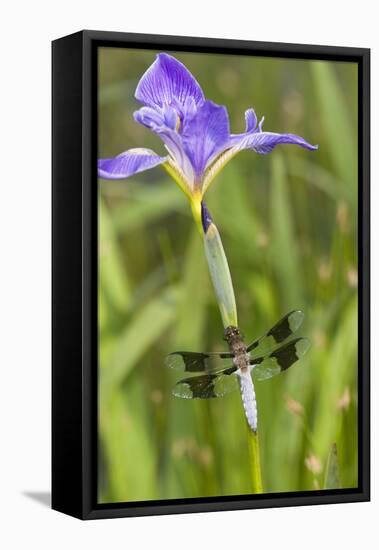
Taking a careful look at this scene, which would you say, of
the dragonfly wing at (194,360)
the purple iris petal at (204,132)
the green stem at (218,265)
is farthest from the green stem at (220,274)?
the purple iris petal at (204,132)

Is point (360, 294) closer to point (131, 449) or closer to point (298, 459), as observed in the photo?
point (298, 459)

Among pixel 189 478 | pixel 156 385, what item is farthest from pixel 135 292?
pixel 189 478

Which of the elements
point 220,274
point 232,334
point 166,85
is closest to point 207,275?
point 220,274

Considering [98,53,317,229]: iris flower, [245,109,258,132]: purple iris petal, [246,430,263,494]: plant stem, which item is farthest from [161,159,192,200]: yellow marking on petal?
[246,430,263,494]: plant stem

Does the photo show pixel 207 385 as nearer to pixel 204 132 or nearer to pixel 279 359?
pixel 279 359

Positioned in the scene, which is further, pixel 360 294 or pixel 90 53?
pixel 360 294

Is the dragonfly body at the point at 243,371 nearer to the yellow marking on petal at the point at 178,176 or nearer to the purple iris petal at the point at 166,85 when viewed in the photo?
the yellow marking on petal at the point at 178,176

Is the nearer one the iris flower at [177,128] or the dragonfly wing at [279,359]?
the iris flower at [177,128]

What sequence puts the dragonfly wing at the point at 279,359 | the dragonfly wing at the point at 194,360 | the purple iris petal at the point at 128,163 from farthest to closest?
the dragonfly wing at the point at 279,359 < the dragonfly wing at the point at 194,360 < the purple iris petal at the point at 128,163
